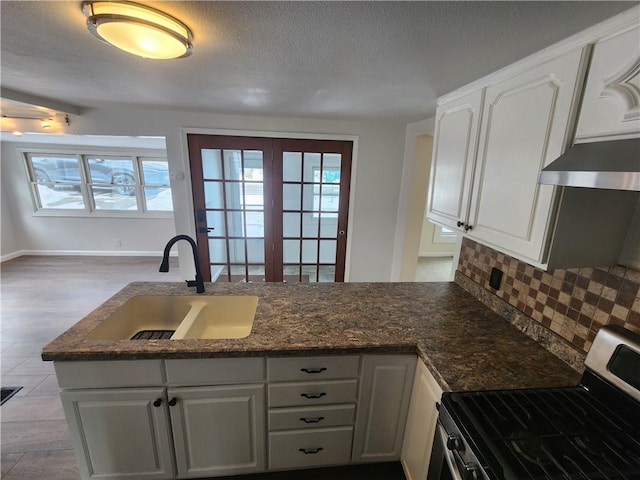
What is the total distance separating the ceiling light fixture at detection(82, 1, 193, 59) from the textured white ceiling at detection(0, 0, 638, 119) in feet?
0.17

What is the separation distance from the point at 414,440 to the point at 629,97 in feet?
5.03

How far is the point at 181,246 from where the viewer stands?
10.7 feet

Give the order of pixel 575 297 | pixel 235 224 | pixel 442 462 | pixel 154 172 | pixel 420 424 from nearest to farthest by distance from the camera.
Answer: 1. pixel 442 462
2. pixel 575 297
3. pixel 420 424
4. pixel 235 224
5. pixel 154 172

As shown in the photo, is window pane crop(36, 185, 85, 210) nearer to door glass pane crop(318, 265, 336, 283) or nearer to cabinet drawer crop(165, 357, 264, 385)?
door glass pane crop(318, 265, 336, 283)

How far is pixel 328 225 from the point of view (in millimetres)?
3398

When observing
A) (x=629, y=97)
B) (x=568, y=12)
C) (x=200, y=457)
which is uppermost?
(x=568, y=12)

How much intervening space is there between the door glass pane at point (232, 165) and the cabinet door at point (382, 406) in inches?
101

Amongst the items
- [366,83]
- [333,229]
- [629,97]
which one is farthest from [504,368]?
[333,229]

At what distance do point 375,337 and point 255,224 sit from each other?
→ 7.79ft

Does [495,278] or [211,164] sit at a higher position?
[211,164]

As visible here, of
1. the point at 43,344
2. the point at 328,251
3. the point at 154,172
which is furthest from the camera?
the point at 154,172

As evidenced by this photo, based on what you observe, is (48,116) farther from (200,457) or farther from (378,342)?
(378,342)

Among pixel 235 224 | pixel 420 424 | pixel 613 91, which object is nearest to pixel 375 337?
pixel 420 424

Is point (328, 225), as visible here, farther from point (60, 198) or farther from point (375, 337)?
point (60, 198)
